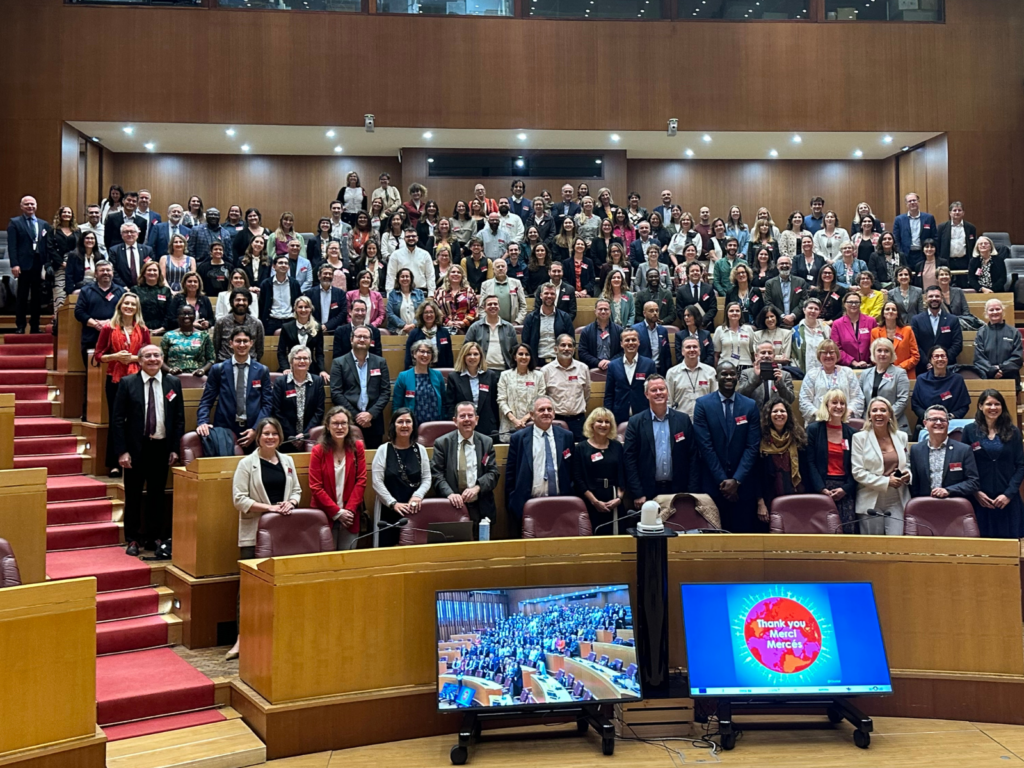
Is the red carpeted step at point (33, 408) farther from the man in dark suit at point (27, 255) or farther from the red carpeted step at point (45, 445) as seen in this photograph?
the man in dark suit at point (27, 255)

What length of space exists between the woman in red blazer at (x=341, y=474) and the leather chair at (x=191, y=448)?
819 mm

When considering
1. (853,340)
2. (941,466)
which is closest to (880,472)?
(941,466)

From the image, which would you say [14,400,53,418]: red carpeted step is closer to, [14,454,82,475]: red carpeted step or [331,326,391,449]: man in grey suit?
[14,454,82,475]: red carpeted step

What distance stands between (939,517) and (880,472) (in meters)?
0.36

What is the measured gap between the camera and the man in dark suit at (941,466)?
5.07 metres

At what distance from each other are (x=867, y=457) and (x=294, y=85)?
8185mm

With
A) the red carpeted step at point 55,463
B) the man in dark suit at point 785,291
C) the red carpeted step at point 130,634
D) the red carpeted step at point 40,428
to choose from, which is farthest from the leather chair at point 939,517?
the red carpeted step at point 40,428

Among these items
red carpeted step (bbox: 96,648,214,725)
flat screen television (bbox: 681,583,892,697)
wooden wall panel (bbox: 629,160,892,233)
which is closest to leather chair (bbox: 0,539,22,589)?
red carpeted step (bbox: 96,648,214,725)

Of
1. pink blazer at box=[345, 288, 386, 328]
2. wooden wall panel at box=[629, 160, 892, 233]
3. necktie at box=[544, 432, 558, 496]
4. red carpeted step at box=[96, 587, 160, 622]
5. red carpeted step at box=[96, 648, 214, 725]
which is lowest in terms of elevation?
red carpeted step at box=[96, 648, 214, 725]

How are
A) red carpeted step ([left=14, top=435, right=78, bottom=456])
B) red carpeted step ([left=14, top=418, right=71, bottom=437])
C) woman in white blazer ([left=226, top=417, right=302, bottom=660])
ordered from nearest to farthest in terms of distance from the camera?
woman in white blazer ([left=226, top=417, right=302, bottom=660]) < red carpeted step ([left=14, top=435, right=78, bottom=456]) < red carpeted step ([left=14, top=418, right=71, bottom=437])

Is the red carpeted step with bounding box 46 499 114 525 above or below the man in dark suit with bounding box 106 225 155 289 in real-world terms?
below

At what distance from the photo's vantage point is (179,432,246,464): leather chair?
5.43 metres

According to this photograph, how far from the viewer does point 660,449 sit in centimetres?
535

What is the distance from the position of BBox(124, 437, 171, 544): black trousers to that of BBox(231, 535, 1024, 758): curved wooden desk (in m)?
1.46
